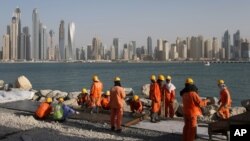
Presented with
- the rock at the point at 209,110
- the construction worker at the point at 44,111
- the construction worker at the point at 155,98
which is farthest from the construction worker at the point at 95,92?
the rock at the point at 209,110

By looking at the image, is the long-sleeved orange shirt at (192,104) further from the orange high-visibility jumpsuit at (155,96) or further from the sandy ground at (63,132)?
the orange high-visibility jumpsuit at (155,96)

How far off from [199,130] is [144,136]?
72.5 inches

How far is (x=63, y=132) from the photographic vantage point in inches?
506

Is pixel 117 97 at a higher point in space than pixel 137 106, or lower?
higher

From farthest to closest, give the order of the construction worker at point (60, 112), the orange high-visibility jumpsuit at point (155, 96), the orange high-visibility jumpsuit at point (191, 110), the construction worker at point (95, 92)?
the construction worker at point (95, 92) → the construction worker at point (60, 112) → the orange high-visibility jumpsuit at point (155, 96) → the orange high-visibility jumpsuit at point (191, 110)

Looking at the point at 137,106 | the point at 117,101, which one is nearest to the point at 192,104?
the point at 117,101

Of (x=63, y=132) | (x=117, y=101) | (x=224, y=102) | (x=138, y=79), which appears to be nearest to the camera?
(x=63, y=132)

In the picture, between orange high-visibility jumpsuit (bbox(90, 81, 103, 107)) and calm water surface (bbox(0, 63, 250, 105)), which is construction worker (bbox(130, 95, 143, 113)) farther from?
calm water surface (bbox(0, 63, 250, 105))

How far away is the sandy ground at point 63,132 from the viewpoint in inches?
457

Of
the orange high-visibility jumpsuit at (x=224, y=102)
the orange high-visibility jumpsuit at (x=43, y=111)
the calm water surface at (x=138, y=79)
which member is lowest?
the calm water surface at (x=138, y=79)

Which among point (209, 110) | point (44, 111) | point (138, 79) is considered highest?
point (44, 111)

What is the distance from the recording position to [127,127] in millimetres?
13867

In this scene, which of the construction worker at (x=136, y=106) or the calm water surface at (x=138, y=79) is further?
the calm water surface at (x=138, y=79)

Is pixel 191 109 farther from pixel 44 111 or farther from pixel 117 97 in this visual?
pixel 44 111
